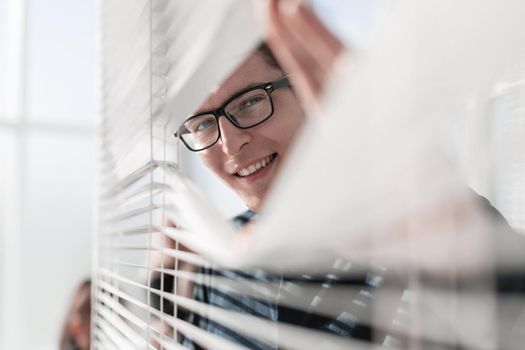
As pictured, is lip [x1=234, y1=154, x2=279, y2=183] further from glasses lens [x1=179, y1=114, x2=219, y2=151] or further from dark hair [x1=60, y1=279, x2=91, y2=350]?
dark hair [x1=60, y1=279, x2=91, y2=350]

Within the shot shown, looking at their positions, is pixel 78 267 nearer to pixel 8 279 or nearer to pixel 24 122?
pixel 8 279

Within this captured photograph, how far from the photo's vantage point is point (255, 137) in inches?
32.3

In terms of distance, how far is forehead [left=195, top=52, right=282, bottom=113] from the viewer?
79 cm

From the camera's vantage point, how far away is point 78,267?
11.8ft

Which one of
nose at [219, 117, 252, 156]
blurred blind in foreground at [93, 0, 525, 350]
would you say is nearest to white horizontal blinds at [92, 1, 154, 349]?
nose at [219, 117, 252, 156]

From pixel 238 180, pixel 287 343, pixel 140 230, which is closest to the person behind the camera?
pixel 287 343

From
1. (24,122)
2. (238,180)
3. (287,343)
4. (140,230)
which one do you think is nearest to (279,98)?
(238,180)

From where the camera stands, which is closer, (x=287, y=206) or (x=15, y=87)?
(x=287, y=206)

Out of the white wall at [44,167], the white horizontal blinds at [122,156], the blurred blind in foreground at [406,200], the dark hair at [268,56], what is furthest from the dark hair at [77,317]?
the blurred blind in foreground at [406,200]

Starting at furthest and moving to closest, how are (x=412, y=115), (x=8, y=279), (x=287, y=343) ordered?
1. (x=8, y=279)
2. (x=287, y=343)
3. (x=412, y=115)

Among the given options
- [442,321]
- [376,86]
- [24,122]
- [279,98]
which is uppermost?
[24,122]

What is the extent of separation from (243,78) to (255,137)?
0.08m

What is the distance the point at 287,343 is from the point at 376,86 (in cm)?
17

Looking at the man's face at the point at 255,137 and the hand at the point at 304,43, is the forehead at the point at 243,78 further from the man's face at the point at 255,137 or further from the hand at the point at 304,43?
the hand at the point at 304,43
